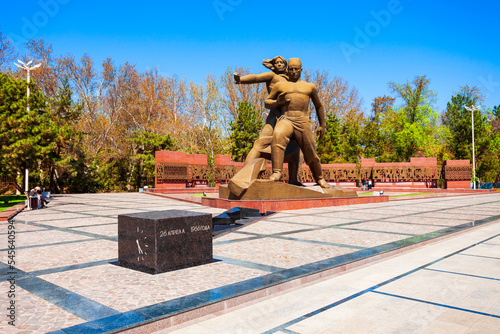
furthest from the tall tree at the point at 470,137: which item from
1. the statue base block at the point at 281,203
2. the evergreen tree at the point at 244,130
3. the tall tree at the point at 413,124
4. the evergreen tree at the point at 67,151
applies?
the evergreen tree at the point at 67,151

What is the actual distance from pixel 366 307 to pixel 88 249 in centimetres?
446

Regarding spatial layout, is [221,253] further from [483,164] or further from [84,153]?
[483,164]

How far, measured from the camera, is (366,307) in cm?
349

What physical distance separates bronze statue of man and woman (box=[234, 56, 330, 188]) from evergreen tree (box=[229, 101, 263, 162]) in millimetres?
16295

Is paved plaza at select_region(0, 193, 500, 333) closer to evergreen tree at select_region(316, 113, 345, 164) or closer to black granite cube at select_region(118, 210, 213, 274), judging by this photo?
black granite cube at select_region(118, 210, 213, 274)

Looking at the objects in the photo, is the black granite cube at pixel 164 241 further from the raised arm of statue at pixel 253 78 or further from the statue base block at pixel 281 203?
the raised arm of statue at pixel 253 78

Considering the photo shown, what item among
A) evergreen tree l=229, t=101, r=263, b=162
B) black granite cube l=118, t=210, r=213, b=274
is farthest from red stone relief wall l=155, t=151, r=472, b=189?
black granite cube l=118, t=210, r=213, b=274

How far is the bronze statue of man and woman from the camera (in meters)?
12.8

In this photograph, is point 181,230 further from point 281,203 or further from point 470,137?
point 470,137

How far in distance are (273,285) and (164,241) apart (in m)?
1.41

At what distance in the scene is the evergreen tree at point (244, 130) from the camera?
99.5ft

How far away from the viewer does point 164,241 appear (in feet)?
15.0

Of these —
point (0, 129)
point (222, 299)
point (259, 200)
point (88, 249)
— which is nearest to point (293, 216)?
point (259, 200)

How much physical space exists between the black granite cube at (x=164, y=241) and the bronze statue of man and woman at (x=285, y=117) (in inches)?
308
